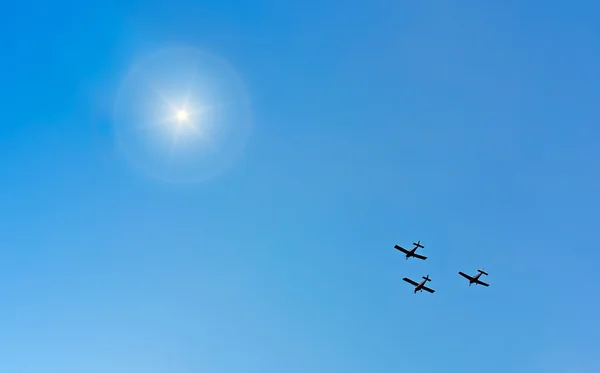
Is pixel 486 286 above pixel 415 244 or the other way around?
the other way around

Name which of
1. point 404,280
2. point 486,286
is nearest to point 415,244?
point 404,280

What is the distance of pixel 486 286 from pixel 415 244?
24.7 m

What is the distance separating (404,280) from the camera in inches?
4365

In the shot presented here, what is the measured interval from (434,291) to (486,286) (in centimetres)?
1400

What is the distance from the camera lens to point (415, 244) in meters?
102

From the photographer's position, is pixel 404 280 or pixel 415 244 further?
pixel 404 280

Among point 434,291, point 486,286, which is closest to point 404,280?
point 434,291

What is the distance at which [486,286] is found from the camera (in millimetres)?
106750

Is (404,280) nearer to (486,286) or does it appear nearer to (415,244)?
(415,244)

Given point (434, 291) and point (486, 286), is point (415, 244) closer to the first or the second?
point (434, 291)

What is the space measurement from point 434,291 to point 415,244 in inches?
654

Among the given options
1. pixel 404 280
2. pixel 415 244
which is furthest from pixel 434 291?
pixel 415 244

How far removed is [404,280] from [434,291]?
27.5 feet

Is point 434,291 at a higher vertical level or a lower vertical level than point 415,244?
lower
